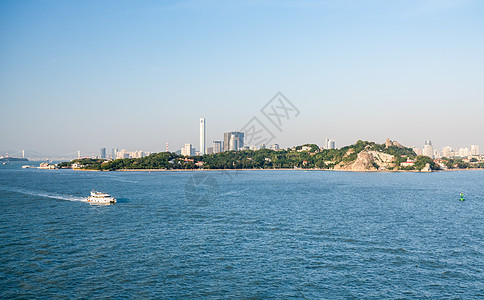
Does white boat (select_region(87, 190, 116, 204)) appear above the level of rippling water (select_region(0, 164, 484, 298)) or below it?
above

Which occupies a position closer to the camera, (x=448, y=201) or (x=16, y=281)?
(x=16, y=281)

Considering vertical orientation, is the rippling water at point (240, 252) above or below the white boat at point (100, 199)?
below

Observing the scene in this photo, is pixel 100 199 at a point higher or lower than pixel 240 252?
higher

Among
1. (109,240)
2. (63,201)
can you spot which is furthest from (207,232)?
(63,201)

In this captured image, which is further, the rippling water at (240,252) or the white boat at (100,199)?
the white boat at (100,199)

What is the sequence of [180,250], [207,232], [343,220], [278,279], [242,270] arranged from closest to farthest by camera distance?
[278,279] < [242,270] < [180,250] < [207,232] < [343,220]

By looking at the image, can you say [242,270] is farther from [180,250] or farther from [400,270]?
[400,270]

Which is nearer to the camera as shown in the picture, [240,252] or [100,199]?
[240,252]

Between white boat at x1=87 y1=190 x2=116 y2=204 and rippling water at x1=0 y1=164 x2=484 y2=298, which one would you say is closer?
rippling water at x1=0 y1=164 x2=484 y2=298
